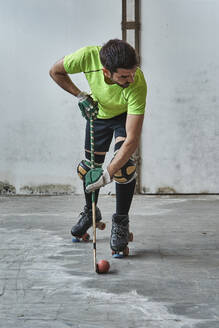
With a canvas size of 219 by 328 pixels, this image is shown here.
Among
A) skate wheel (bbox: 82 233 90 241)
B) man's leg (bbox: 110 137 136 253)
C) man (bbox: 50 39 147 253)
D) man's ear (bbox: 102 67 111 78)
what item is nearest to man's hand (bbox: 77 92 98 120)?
man (bbox: 50 39 147 253)

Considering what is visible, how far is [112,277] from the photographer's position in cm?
225

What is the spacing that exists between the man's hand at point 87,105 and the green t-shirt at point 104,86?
4 cm

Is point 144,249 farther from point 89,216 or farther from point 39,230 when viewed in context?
point 39,230

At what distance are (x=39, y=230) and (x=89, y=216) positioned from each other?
2.02 ft

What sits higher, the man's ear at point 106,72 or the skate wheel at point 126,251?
the man's ear at point 106,72

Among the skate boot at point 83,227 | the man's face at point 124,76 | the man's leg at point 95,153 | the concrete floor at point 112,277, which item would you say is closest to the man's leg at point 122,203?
the concrete floor at point 112,277

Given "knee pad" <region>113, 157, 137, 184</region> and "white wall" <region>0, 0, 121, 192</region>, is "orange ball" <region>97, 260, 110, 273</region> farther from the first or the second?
"white wall" <region>0, 0, 121, 192</region>

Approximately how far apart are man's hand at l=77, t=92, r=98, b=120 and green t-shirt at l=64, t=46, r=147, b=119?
1.8 inches

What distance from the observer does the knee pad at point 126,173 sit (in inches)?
102

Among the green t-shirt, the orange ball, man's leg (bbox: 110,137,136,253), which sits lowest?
the orange ball

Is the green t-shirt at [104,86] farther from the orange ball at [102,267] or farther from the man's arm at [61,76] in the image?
the orange ball at [102,267]

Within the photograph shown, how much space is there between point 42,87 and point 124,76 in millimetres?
3312

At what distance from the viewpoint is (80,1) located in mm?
5332

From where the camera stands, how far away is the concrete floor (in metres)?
1.77
